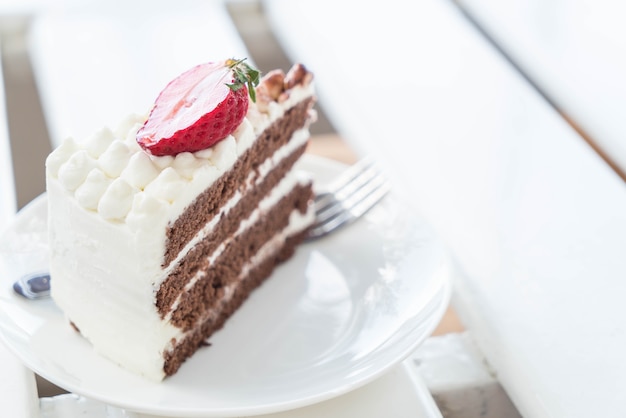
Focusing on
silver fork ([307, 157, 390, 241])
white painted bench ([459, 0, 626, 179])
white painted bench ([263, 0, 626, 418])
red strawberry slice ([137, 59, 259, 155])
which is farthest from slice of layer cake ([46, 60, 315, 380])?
white painted bench ([459, 0, 626, 179])

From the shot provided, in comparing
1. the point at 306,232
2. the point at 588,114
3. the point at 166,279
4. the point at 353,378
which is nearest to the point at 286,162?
the point at 306,232

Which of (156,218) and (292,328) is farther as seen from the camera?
(292,328)

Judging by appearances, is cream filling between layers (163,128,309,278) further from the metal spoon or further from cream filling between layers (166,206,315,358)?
the metal spoon

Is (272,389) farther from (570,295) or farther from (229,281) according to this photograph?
(570,295)

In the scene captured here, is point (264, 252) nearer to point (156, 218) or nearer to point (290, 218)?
point (290, 218)

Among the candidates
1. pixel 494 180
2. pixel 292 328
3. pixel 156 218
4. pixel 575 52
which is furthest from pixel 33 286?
pixel 575 52

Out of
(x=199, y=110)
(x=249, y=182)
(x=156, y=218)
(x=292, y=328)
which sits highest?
(x=199, y=110)

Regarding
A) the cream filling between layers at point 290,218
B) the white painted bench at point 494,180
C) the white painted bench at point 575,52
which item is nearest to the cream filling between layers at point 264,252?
the cream filling between layers at point 290,218
